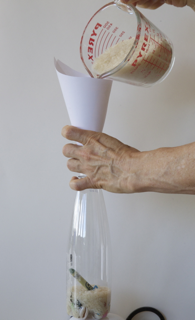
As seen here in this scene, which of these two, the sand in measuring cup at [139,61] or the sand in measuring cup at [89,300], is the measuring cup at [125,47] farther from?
the sand in measuring cup at [89,300]

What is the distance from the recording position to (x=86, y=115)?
67 centimetres

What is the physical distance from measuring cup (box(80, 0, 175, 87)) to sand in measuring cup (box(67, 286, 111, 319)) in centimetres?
52

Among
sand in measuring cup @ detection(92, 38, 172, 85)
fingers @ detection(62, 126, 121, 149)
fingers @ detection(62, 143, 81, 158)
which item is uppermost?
sand in measuring cup @ detection(92, 38, 172, 85)

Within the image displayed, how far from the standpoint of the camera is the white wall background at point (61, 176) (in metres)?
0.89

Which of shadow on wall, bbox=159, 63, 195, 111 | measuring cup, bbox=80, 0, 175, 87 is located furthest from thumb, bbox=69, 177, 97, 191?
shadow on wall, bbox=159, 63, 195, 111

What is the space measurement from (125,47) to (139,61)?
0.04 meters

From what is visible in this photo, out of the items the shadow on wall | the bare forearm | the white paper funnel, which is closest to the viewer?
the bare forearm

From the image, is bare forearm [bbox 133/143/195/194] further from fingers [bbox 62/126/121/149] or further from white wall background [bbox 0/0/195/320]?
white wall background [bbox 0/0/195/320]

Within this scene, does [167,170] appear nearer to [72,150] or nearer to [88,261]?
[72,150]

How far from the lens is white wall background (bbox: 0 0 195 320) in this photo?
895 millimetres

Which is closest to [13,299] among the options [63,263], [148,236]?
[63,263]

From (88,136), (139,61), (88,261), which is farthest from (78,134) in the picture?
(88,261)

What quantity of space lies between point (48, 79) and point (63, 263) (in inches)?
24.7

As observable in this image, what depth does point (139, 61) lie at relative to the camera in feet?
1.97
